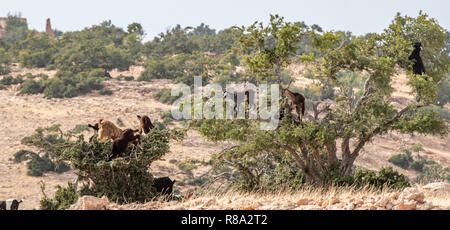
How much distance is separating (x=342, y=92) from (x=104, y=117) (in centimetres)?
1784

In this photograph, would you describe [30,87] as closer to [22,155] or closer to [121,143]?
[22,155]

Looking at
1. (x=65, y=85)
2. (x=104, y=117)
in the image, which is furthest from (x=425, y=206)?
(x=65, y=85)

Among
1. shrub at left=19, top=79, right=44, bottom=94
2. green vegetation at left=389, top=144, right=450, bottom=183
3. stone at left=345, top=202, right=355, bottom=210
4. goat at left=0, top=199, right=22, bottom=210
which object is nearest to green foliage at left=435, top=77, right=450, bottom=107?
green vegetation at left=389, top=144, right=450, bottom=183

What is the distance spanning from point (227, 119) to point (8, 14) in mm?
70123

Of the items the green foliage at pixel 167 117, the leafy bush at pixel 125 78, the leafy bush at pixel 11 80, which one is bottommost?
the green foliage at pixel 167 117

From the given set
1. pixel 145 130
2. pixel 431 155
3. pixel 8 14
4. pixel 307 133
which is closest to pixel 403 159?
pixel 431 155

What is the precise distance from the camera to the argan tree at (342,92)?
11.9m

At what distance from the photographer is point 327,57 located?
12422mm

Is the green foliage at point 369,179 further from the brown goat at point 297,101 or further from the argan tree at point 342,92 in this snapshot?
the brown goat at point 297,101

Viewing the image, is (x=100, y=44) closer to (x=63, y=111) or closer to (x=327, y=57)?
(x=63, y=111)

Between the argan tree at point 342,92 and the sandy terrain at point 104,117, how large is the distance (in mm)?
9394

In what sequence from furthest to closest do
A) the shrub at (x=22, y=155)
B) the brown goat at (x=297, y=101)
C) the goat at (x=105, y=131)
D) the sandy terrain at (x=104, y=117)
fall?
1. the shrub at (x=22, y=155)
2. the sandy terrain at (x=104, y=117)
3. the brown goat at (x=297, y=101)
4. the goat at (x=105, y=131)

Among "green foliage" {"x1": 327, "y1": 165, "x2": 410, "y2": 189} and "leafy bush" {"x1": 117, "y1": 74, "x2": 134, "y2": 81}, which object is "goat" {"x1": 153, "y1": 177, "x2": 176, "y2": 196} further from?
"leafy bush" {"x1": 117, "y1": 74, "x2": 134, "y2": 81}

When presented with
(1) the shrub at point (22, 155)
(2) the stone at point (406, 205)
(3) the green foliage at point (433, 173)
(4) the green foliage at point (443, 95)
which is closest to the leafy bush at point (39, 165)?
(1) the shrub at point (22, 155)
